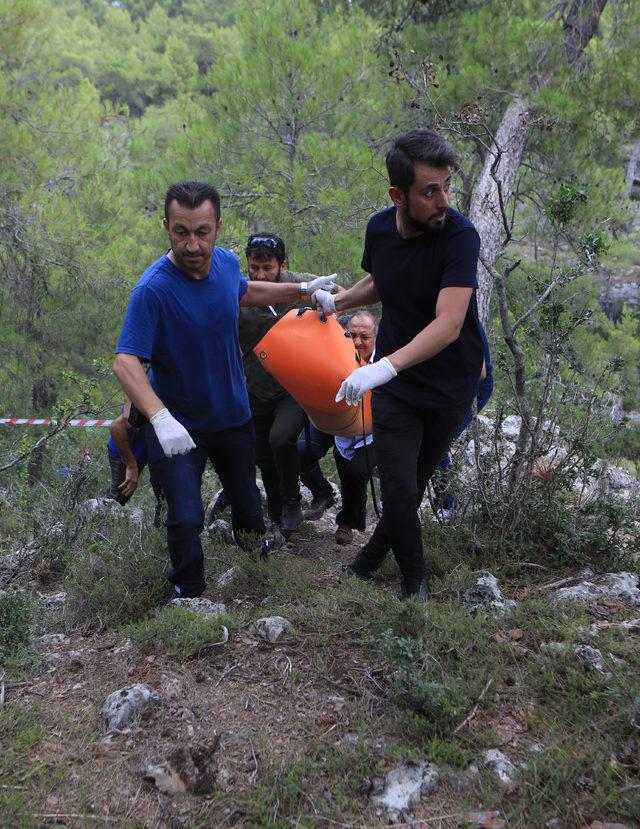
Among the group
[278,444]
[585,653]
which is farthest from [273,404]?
[585,653]

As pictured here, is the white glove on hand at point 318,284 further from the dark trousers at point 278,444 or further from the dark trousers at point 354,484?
the dark trousers at point 354,484

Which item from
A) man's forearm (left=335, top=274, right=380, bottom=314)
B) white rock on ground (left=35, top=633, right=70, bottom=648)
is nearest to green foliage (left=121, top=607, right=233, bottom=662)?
white rock on ground (left=35, top=633, right=70, bottom=648)

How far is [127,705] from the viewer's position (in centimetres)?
246

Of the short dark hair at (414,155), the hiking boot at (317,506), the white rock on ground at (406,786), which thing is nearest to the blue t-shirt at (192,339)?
the short dark hair at (414,155)

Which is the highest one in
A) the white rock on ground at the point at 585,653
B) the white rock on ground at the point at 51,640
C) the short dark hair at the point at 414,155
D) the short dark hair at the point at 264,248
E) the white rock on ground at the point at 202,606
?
the short dark hair at the point at 414,155

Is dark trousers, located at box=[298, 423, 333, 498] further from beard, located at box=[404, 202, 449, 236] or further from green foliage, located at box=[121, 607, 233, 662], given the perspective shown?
beard, located at box=[404, 202, 449, 236]

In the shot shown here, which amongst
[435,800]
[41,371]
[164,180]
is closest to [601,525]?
[435,800]

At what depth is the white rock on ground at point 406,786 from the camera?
2.08 m

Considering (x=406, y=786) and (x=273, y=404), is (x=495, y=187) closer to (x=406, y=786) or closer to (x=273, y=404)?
(x=273, y=404)

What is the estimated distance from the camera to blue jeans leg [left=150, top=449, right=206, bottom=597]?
3.07 meters

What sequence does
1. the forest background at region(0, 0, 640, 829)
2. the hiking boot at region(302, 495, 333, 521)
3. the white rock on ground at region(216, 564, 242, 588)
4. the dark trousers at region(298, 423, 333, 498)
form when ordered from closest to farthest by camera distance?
1. the forest background at region(0, 0, 640, 829)
2. the white rock on ground at region(216, 564, 242, 588)
3. the dark trousers at region(298, 423, 333, 498)
4. the hiking boot at region(302, 495, 333, 521)

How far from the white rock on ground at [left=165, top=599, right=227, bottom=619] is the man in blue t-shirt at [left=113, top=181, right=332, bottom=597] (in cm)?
7

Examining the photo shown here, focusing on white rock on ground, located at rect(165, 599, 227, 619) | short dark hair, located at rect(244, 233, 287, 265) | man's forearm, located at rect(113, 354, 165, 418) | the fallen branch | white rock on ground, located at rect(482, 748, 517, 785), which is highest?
short dark hair, located at rect(244, 233, 287, 265)

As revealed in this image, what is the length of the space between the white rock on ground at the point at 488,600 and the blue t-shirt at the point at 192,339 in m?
1.22
